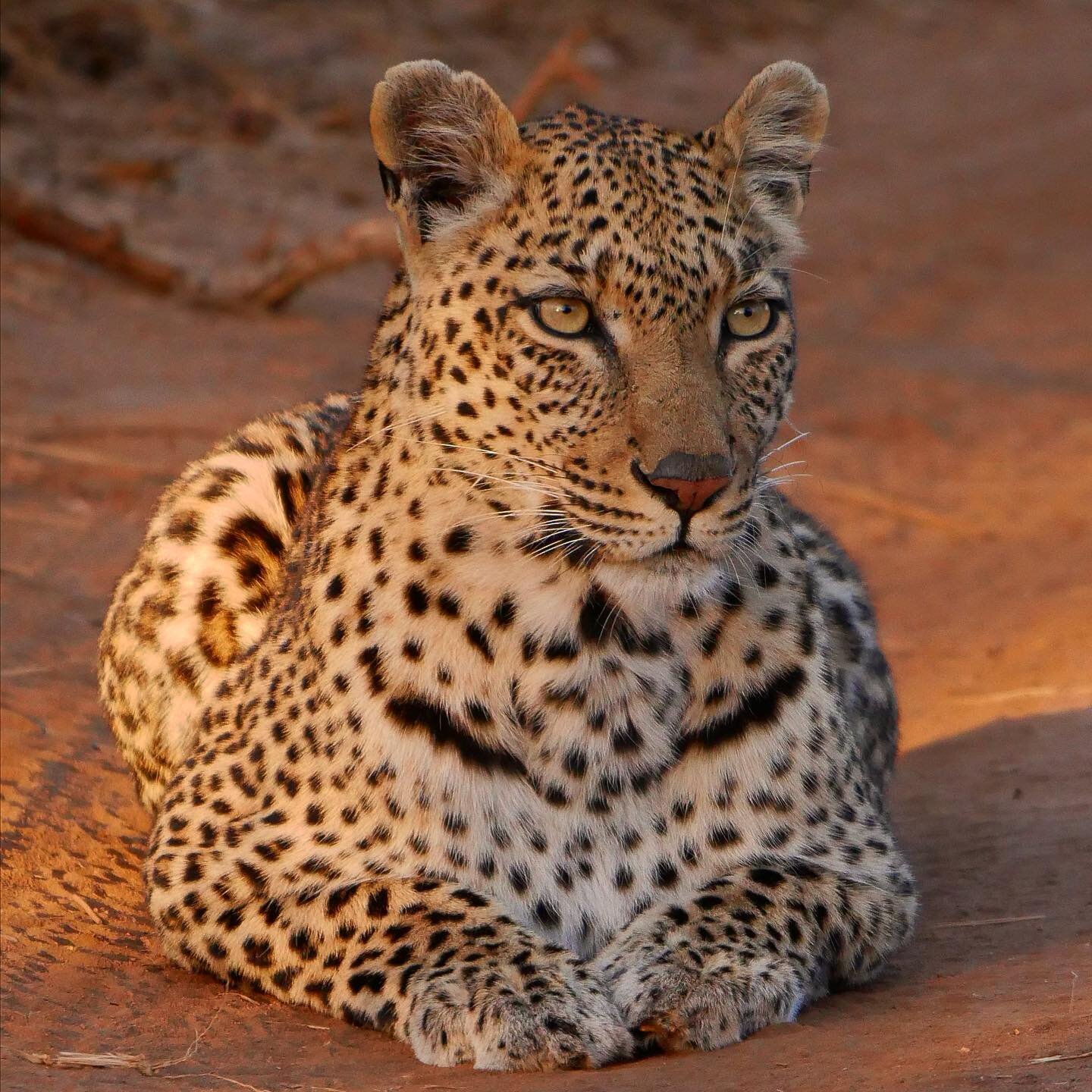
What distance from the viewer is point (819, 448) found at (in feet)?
43.7

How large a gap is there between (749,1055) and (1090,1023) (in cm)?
83

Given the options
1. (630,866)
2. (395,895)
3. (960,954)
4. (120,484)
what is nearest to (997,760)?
(960,954)

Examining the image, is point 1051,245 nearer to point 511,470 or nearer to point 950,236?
point 950,236

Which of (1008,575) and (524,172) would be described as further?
(1008,575)

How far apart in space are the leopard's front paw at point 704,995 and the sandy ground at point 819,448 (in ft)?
0.27

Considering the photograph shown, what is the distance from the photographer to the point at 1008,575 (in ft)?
37.1

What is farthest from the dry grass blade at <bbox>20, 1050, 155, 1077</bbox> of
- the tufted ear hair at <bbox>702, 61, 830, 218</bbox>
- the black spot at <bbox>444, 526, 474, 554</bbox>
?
the tufted ear hair at <bbox>702, 61, 830, 218</bbox>

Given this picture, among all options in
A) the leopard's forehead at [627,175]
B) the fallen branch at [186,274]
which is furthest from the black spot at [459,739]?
the fallen branch at [186,274]

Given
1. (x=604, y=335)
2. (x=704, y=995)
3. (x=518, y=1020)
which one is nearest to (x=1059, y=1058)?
(x=704, y=995)

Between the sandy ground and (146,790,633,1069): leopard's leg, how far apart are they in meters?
0.10

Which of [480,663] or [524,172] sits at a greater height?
[524,172]

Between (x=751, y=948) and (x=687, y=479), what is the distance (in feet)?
4.30

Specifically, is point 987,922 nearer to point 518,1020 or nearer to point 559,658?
point 559,658

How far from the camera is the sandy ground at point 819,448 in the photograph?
5.08m
